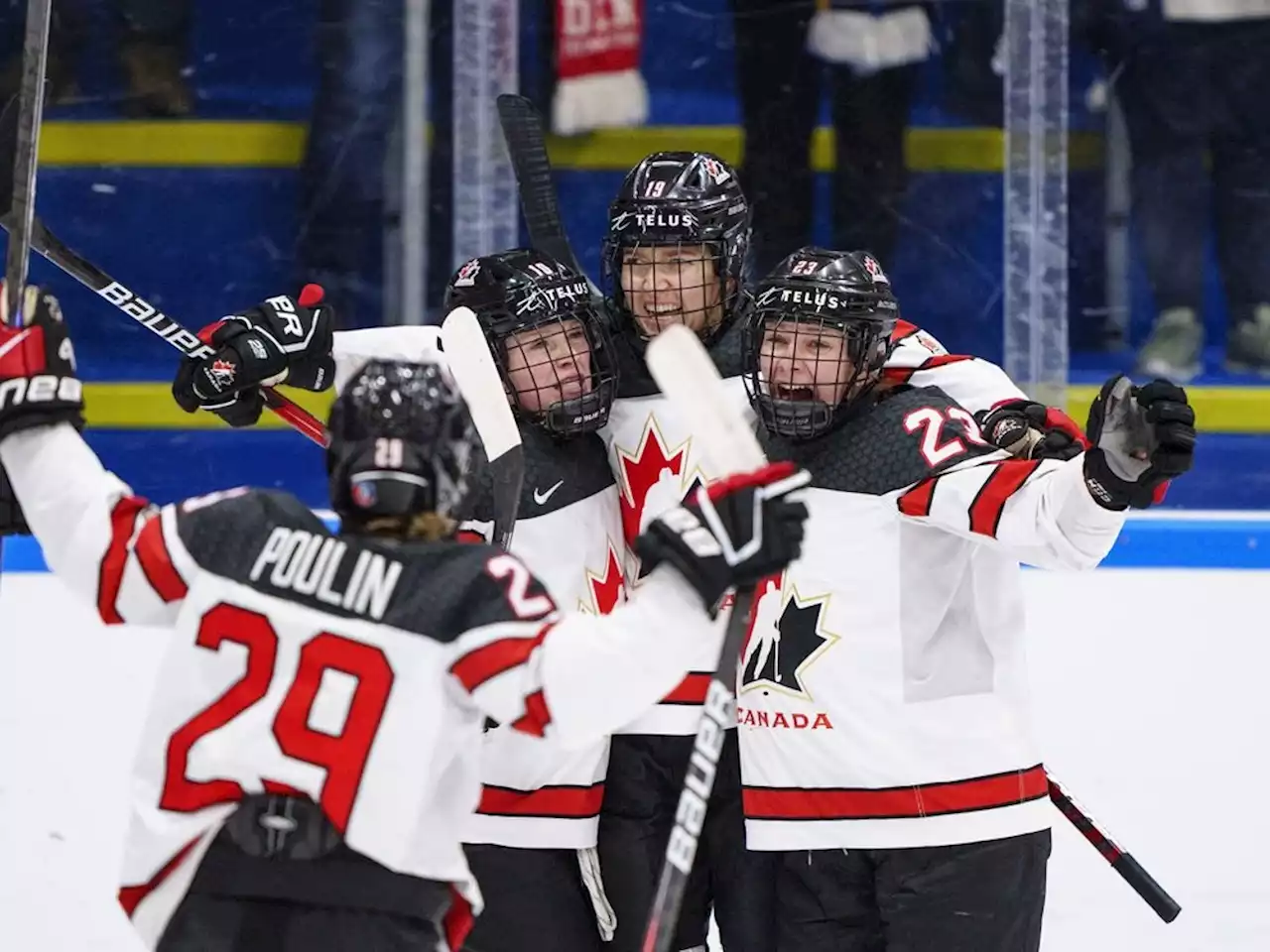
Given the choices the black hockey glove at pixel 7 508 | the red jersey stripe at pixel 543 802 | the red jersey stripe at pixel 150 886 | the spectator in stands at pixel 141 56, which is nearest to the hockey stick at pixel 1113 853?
the red jersey stripe at pixel 543 802

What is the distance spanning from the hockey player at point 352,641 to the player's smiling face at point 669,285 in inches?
23.7

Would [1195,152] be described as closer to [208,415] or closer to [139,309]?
[208,415]

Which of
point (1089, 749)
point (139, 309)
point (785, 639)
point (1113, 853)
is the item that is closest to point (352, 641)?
point (785, 639)

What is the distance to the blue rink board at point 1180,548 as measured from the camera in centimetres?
322

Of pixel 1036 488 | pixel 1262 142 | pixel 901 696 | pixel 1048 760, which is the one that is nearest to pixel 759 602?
pixel 901 696

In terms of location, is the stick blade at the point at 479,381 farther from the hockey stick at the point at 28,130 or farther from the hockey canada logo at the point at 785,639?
the hockey stick at the point at 28,130

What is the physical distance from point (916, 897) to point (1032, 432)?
53cm

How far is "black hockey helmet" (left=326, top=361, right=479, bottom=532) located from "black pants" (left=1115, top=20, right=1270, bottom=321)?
2.07 meters

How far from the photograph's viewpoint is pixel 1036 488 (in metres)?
2.14

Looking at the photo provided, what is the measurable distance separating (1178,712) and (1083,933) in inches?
13.6

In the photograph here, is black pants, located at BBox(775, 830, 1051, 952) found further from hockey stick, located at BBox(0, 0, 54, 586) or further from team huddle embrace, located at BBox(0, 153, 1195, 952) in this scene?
hockey stick, located at BBox(0, 0, 54, 586)

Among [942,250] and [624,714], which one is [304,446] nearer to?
[942,250]

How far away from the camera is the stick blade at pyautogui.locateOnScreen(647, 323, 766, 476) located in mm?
1847

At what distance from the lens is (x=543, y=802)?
246 centimetres
